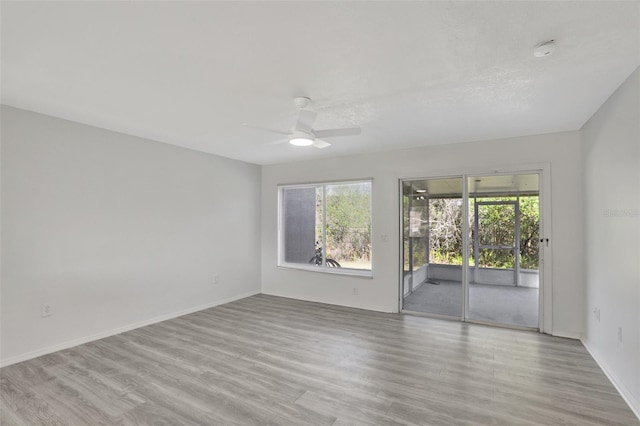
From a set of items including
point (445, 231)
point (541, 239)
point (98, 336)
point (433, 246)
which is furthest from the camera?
point (433, 246)

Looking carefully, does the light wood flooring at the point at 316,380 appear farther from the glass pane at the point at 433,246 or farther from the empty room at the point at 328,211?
the glass pane at the point at 433,246

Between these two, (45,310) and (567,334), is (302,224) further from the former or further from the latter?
(567,334)

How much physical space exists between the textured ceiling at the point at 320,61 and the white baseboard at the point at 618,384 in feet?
7.69

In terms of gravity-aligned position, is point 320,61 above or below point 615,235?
above

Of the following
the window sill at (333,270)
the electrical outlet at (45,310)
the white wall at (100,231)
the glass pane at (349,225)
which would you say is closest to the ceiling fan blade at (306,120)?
the glass pane at (349,225)

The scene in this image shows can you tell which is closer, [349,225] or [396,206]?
[396,206]

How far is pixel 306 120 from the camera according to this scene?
3262 mm

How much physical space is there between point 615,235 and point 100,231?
16.9 ft

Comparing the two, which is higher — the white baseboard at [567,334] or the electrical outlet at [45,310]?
the electrical outlet at [45,310]

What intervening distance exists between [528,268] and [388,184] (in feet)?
7.26

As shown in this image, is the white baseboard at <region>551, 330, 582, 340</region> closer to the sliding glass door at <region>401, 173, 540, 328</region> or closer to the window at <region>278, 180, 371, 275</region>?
the sliding glass door at <region>401, 173, 540, 328</region>

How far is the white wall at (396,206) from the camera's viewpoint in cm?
365

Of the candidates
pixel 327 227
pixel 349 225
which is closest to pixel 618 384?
pixel 349 225

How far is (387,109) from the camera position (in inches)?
117
